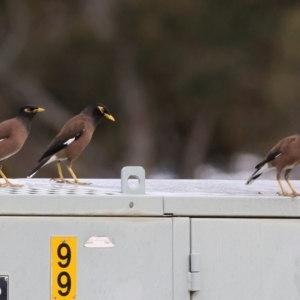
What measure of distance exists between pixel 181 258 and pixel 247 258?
24cm

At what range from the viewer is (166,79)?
18891mm

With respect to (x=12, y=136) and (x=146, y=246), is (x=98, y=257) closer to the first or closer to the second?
(x=146, y=246)

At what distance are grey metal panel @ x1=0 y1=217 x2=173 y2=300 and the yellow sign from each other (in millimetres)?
17

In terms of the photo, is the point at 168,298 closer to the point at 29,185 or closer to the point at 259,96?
the point at 29,185

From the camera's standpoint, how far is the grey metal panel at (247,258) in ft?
10.3

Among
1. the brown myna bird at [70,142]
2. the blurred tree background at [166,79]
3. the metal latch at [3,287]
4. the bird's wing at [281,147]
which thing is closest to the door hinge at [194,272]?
the metal latch at [3,287]

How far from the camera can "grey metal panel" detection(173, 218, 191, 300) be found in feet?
10.2

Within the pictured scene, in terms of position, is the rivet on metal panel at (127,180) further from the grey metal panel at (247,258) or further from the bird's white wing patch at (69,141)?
the bird's white wing patch at (69,141)

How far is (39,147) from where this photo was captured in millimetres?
18344

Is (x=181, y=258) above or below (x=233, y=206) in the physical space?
below

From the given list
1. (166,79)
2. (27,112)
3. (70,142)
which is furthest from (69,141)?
(166,79)

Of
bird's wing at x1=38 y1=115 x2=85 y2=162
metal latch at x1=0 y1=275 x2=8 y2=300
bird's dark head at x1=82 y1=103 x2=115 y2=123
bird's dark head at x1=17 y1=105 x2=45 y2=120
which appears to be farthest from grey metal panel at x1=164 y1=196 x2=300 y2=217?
bird's dark head at x1=82 y1=103 x2=115 y2=123

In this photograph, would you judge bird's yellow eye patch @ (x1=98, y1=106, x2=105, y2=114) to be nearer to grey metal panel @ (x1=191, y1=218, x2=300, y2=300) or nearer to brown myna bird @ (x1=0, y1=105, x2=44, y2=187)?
brown myna bird @ (x1=0, y1=105, x2=44, y2=187)

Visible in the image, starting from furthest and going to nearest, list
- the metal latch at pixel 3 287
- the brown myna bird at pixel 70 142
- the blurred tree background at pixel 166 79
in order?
the blurred tree background at pixel 166 79, the brown myna bird at pixel 70 142, the metal latch at pixel 3 287
